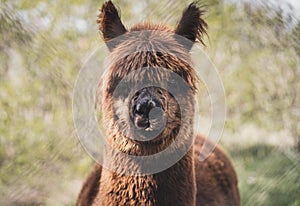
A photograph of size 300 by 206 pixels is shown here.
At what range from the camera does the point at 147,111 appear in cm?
268

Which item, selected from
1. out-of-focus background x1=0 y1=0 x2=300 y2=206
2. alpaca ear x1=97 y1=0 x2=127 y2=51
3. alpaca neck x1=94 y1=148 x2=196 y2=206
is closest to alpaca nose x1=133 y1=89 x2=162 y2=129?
alpaca neck x1=94 y1=148 x2=196 y2=206

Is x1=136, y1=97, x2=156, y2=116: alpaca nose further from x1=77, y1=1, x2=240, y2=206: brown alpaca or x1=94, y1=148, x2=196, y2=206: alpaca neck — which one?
x1=94, y1=148, x2=196, y2=206: alpaca neck

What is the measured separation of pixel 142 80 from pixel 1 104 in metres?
3.12

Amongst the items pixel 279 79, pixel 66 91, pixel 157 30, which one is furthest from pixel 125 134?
pixel 279 79

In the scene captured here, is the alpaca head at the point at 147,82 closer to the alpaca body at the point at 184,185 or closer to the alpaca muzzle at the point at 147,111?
the alpaca muzzle at the point at 147,111

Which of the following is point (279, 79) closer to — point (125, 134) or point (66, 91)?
point (66, 91)

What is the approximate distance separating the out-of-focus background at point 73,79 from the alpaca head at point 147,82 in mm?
1422

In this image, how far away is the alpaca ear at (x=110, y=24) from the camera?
3.23 m

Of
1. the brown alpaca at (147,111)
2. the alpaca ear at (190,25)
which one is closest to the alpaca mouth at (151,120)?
the brown alpaca at (147,111)

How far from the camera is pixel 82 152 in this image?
17.8 ft

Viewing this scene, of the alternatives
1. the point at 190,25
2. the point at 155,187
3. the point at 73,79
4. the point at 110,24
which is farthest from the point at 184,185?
the point at 73,79

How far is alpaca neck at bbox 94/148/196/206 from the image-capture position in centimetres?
296

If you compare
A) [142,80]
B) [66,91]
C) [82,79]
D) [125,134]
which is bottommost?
[125,134]

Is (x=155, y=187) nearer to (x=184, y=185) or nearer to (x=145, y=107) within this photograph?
(x=184, y=185)
